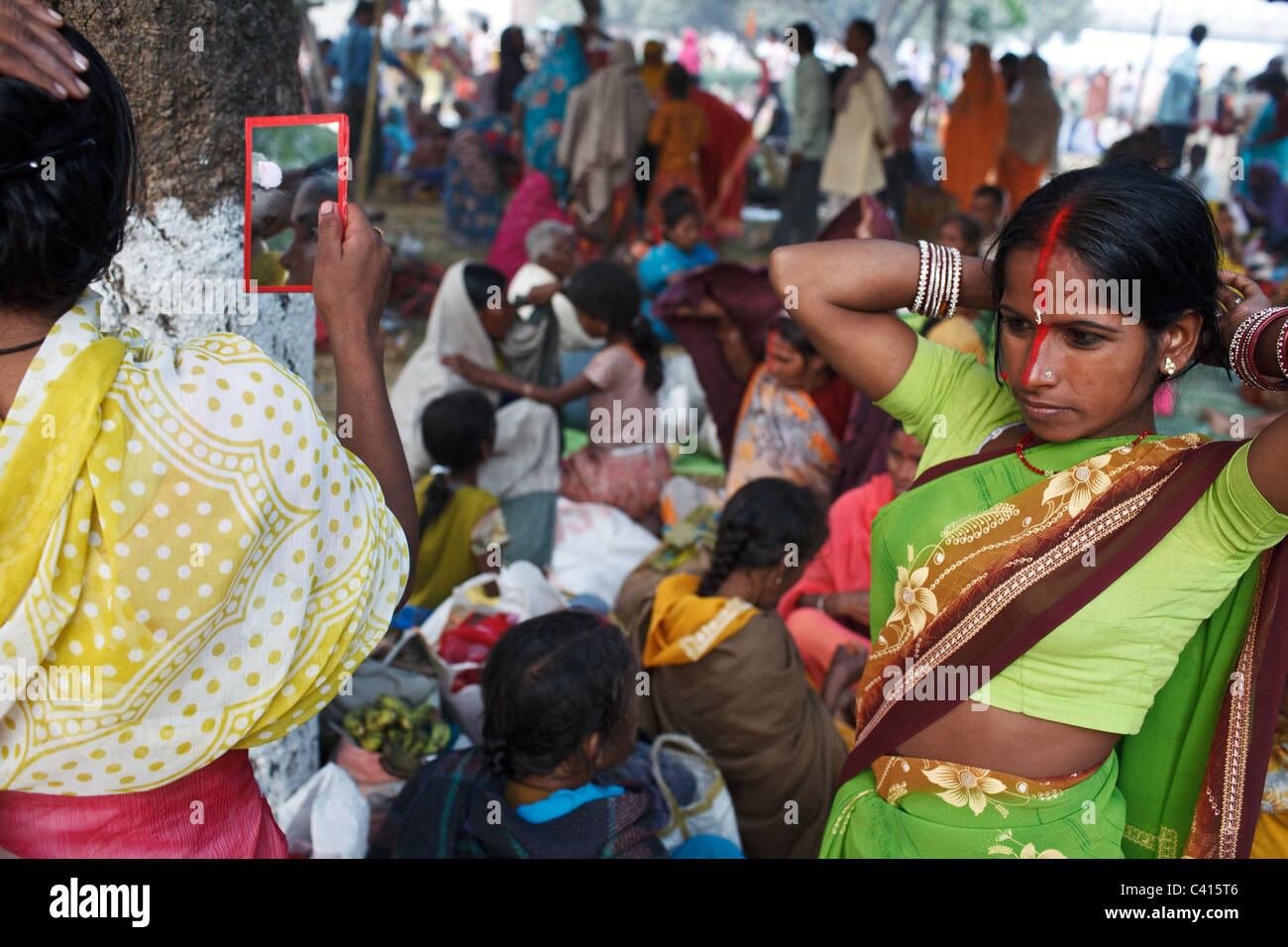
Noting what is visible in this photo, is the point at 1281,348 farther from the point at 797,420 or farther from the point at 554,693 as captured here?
the point at 797,420

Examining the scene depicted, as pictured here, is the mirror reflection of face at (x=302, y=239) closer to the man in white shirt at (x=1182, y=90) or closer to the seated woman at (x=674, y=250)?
the seated woman at (x=674, y=250)

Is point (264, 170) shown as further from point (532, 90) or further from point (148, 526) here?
point (532, 90)

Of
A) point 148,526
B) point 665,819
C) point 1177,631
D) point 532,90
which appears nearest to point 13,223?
point 148,526

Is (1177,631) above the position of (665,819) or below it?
above

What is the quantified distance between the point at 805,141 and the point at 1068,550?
357 inches

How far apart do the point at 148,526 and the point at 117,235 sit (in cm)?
34

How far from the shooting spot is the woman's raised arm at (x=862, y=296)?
1805 millimetres

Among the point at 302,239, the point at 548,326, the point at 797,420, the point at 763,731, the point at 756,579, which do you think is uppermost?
the point at 302,239

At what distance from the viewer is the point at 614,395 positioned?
5.25 m

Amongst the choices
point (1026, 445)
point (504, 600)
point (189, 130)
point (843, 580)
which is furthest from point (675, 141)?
point (1026, 445)

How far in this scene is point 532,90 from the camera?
32.3ft

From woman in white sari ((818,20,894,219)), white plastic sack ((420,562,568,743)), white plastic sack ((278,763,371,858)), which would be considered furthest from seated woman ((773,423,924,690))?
woman in white sari ((818,20,894,219))

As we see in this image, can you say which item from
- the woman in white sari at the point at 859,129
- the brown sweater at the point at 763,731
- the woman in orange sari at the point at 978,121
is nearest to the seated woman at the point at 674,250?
the woman in white sari at the point at 859,129

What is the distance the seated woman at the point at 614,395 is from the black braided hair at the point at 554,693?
8.83 ft
